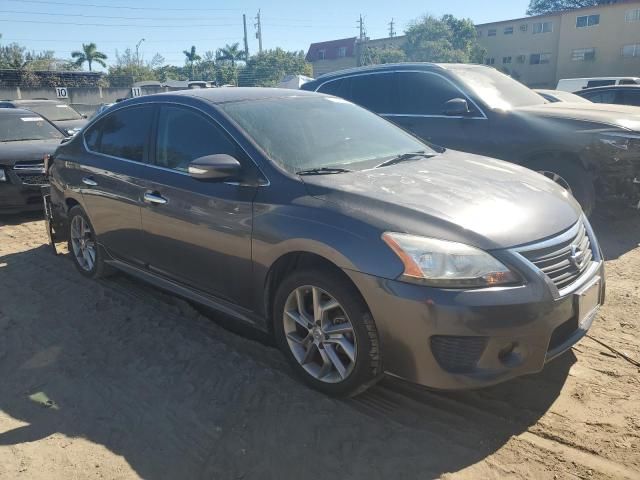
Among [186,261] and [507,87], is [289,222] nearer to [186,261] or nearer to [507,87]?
[186,261]

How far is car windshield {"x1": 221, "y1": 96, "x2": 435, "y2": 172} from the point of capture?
11.5ft

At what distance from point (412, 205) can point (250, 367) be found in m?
1.48

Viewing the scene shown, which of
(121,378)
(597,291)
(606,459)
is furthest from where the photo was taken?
(121,378)

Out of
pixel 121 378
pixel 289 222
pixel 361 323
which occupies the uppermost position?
pixel 289 222

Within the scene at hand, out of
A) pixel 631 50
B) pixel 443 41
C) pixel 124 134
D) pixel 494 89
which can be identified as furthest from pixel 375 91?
pixel 443 41

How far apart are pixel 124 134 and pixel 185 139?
36.0 inches

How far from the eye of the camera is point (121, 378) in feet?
11.2

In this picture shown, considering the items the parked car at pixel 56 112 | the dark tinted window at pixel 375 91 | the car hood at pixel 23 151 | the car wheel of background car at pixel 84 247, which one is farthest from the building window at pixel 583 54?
the car wheel of background car at pixel 84 247

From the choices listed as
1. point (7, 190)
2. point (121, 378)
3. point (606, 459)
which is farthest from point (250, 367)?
point (7, 190)

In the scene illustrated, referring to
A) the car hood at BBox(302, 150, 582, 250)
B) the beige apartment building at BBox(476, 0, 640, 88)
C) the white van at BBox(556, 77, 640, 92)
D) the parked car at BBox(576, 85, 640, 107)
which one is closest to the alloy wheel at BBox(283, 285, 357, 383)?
the car hood at BBox(302, 150, 582, 250)

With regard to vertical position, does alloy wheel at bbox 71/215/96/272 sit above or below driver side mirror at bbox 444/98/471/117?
below

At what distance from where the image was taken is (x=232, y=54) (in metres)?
74.5

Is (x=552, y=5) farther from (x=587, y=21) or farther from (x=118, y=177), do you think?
(x=118, y=177)

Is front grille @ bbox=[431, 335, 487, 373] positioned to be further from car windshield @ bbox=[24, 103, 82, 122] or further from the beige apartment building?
the beige apartment building
